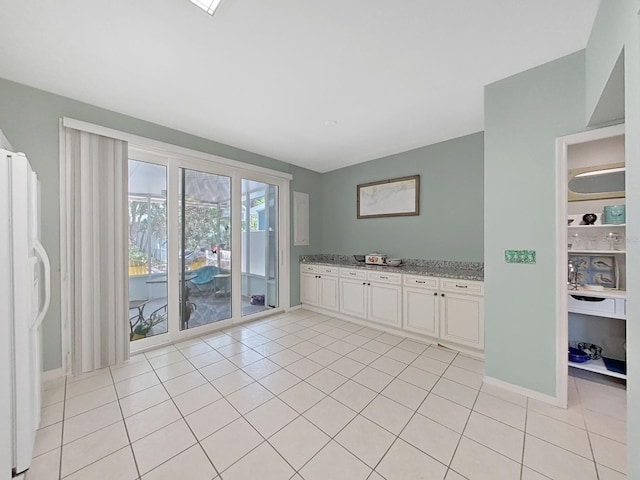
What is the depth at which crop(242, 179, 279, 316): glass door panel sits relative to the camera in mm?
3855

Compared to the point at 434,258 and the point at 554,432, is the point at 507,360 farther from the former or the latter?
the point at 434,258

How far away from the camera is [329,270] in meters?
4.04

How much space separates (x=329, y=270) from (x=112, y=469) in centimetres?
308

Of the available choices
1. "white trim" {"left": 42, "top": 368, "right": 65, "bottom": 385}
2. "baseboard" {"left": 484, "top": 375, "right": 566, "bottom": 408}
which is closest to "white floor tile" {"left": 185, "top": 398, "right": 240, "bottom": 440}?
"white trim" {"left": 42, "top": 368, "right": 65, "bottom": 385}

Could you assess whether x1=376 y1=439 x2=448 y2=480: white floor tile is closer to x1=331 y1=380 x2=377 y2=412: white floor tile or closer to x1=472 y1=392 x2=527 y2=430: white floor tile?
x1=331 y1=380 x2=377 y2=412: white floor tile

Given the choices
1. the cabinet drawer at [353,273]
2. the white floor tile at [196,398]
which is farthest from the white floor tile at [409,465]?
the cabinet drawer at [353,273]

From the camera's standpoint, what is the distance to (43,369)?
2.14 metres

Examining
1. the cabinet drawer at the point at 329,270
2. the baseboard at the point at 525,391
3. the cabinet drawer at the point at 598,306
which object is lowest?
the baseboard at the point at 525,391

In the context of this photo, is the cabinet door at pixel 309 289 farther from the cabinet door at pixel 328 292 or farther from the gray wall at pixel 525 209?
the gray wall at pixel 525 209

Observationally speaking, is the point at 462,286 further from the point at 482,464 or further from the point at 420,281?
the point at 482,464

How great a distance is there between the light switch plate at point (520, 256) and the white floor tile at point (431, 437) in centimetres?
136

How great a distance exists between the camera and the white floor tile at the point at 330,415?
1.67 meters

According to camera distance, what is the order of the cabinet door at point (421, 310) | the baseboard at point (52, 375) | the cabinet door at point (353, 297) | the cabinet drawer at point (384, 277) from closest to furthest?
the baseboard at point (52, 375)
the cabinet door at point (421, 310)
the cabinet drawer at point (384, 277)
the cabinet door at point (353, 297)

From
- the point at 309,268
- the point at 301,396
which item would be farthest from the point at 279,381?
the point at 309,268
